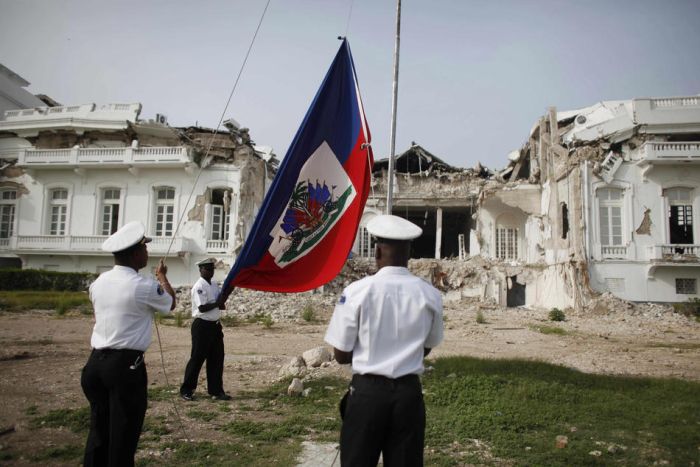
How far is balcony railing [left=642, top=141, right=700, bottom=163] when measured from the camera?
18031mm

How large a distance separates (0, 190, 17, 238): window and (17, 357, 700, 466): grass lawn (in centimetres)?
2360

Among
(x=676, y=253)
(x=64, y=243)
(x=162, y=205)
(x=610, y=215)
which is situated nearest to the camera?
(x=676, y=253)

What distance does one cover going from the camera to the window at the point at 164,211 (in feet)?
72.4

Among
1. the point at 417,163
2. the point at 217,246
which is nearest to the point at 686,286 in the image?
the point at 417,163

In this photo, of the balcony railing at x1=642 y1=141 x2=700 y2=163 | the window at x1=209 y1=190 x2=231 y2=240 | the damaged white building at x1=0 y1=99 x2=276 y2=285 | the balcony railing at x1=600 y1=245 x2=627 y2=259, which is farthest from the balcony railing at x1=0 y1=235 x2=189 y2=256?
the balcony railing at x1=642 y1=141 x2=700 y2=163

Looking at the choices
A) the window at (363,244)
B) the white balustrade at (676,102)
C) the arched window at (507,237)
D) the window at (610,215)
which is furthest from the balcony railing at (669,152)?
the window at (363,244)

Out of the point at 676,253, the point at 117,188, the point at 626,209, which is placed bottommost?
A: the point at 676,253

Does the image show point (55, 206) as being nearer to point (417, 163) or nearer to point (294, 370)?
point (417, 163)

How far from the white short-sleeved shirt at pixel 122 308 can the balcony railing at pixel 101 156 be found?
64.9ft

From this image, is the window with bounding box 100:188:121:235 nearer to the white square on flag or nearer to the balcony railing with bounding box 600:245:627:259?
the white square on flag

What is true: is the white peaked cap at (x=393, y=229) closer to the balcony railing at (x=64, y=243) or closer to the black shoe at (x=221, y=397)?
the black shoe at (x=221, y=397)

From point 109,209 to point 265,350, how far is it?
692 inches

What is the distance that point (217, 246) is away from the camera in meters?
21.4

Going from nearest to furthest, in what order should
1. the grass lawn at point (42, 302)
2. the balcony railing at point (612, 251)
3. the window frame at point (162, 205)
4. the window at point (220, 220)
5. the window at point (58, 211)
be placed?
the grass lawn at point (42, 302) → the balcony railing at point (612, 251) → the window at point (220, 220) → the window frame at point (162, 205) → the window at point (58, 211)
